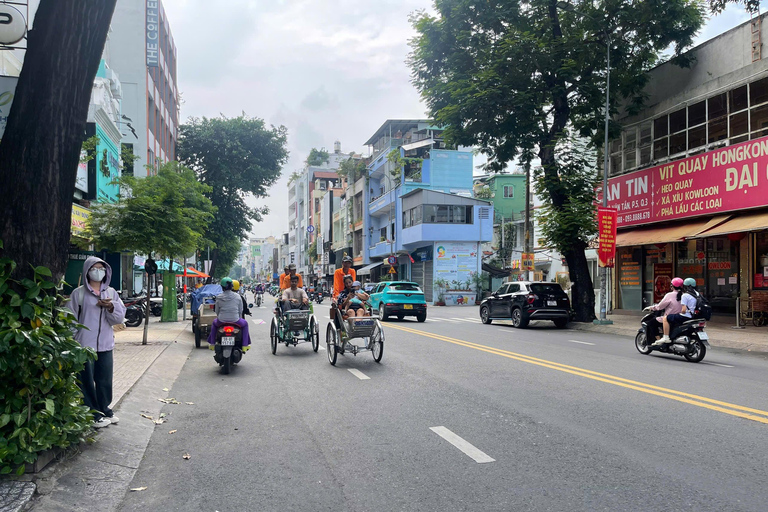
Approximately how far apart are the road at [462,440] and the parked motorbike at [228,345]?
1.02ft

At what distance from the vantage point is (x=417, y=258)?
48562 millimetres

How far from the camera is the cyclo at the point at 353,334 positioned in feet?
35.5

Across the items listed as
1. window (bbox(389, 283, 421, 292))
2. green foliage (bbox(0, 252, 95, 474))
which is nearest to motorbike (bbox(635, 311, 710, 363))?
green foliage (bbox(0, 252, 95, 474))

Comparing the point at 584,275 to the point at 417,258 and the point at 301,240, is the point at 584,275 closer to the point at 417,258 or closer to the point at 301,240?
the point at 417,258

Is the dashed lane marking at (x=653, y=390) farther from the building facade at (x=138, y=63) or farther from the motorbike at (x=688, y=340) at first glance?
the building facade at (x=138, y=63)

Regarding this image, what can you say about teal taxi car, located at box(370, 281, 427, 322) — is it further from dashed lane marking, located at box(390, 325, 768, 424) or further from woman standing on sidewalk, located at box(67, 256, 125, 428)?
woman standing on sidewalk, located at box(67, 256, 125, 428)

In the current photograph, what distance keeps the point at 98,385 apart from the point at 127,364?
4.67 m

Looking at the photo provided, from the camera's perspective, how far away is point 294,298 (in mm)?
13250

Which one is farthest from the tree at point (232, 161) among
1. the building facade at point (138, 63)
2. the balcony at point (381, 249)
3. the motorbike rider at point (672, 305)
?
the motorbike rider at point (672, 305)

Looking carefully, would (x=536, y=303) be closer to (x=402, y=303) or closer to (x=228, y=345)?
(x=402, y=303)

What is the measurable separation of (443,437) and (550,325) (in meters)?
17.8

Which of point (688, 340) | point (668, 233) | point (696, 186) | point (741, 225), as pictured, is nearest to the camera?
point (688, 340)

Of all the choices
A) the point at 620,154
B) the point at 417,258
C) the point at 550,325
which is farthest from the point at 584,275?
the point at 417,258

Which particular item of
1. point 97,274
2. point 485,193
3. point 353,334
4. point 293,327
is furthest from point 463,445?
point 485,193
